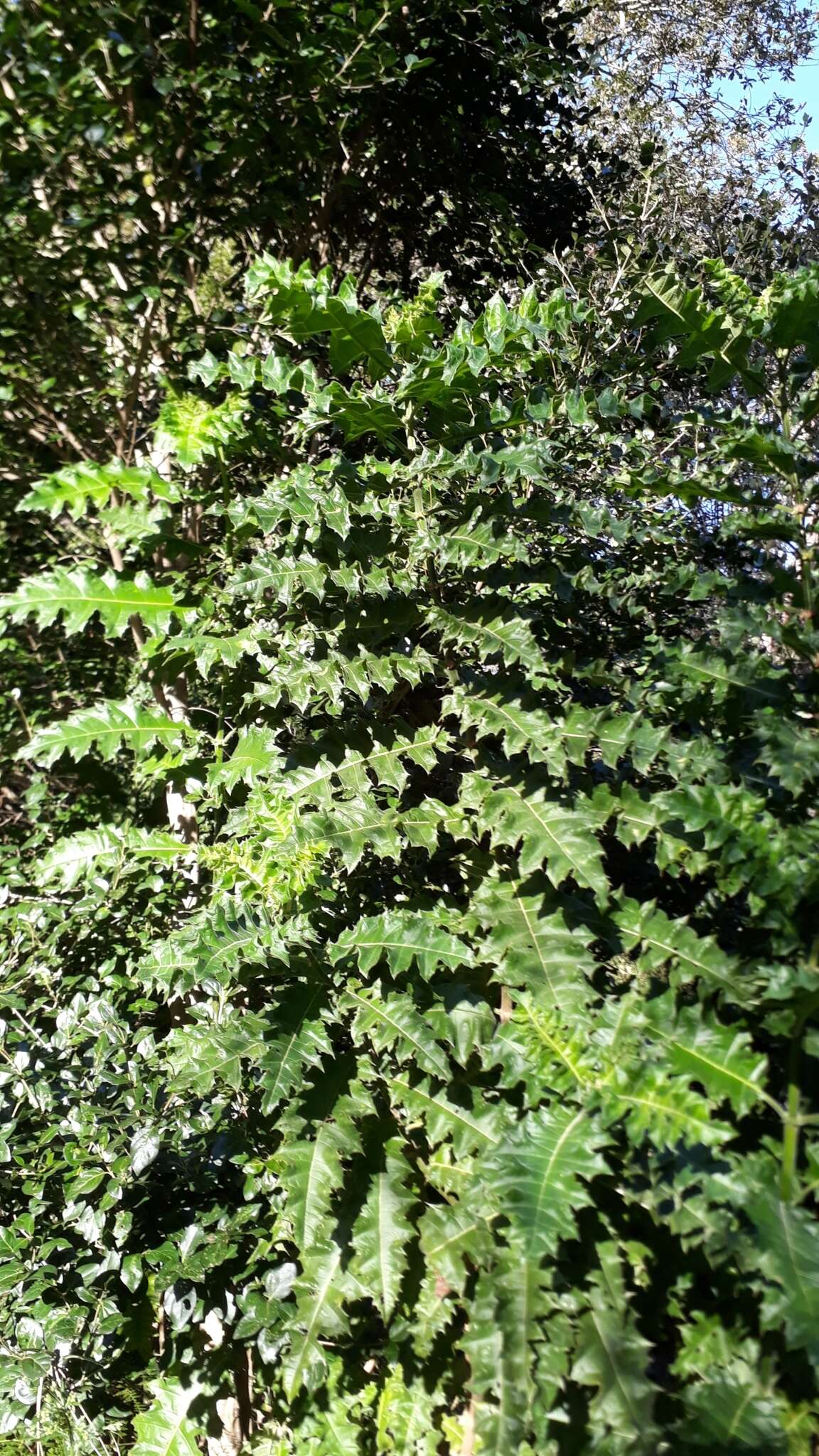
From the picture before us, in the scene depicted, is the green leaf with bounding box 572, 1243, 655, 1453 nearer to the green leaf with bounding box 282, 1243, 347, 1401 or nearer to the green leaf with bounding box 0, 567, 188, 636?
the green leaf with bounding box 282, 1243, 347, 1401

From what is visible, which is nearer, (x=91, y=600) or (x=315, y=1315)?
(x=315, y=1315)

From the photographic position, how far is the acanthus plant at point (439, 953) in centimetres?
149

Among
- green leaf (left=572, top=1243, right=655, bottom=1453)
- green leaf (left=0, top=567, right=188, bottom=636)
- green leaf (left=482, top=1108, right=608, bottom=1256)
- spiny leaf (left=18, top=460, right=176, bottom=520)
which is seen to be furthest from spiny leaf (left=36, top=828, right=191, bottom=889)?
green leaf (left=572, top=1243, right=655, bottom=1453)

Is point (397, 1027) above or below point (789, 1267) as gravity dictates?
below

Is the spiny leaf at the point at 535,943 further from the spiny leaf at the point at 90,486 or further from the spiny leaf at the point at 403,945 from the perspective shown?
the spiny leaf at the point at 90,486

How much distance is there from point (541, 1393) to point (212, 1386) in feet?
2.67

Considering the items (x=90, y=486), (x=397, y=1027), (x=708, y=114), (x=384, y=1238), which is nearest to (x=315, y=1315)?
(x=384, y=1238)

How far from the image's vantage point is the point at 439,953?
5.98 ft

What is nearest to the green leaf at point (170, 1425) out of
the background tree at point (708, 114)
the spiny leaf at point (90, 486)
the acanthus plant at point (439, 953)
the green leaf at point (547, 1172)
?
the acanthus plant at point (439, 953)

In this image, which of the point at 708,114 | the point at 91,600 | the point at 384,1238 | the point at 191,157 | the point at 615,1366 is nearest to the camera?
the point at 615,1366

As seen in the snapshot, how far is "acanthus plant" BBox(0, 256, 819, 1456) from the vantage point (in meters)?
1.49

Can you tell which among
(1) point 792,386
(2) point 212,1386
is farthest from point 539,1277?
(1) point 792,386

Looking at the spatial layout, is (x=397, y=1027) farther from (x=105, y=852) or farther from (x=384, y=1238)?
(x=105, y=852)

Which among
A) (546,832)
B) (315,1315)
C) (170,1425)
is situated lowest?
(170,1425)
